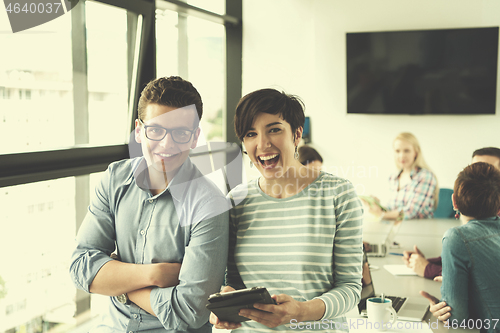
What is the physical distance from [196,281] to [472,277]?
44.4 inches

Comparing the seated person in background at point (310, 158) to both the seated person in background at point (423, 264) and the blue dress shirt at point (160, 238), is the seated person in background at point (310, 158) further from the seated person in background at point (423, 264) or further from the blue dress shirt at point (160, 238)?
the blue dress shirt at point (160, 238)

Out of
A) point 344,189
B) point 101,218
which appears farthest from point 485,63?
point 101,218

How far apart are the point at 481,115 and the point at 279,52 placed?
95.9 inches

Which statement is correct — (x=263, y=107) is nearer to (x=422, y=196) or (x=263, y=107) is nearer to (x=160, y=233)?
(x=160, y=233)

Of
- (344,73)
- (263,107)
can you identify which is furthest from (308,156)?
(344,73)

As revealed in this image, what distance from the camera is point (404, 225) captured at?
3369 millimetres

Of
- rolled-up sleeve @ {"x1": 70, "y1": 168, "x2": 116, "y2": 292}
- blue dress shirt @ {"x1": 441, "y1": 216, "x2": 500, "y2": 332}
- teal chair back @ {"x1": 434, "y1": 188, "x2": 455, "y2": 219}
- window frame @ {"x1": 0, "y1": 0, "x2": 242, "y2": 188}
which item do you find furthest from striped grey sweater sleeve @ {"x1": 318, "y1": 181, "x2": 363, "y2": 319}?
teal chair back @ {"x1": 434, "y1": 188, "x2": 455, "y2": 219}

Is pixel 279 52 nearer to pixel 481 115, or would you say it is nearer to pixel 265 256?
pixel 481 115

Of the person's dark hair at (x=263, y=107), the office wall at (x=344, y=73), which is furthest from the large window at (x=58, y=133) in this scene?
the office wall at (x=344, y=73)

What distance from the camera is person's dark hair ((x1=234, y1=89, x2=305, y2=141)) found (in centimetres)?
138

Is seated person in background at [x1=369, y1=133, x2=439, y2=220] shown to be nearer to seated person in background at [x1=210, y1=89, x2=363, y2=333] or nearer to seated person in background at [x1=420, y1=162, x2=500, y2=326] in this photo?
seated person in background at [x1=420, y1=162, x2=500, y2=326]

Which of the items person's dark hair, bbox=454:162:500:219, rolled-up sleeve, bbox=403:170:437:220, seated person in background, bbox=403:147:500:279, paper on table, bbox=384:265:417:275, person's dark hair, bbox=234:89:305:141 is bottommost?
paper on table, bbox=384:265:417:275

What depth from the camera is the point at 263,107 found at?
1373 millimetres

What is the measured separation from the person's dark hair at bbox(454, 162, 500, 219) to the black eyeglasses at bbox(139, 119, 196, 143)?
116cm
